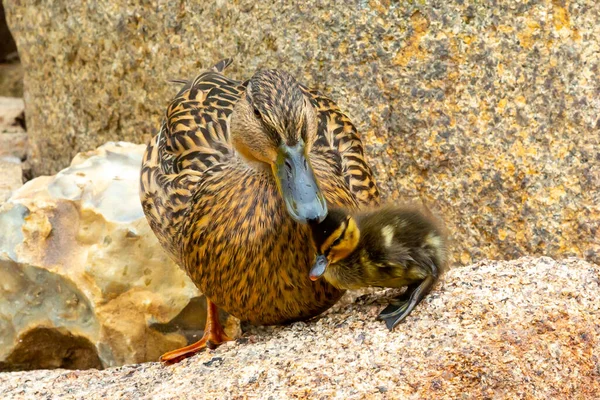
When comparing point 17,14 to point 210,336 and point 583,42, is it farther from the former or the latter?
point 583,42

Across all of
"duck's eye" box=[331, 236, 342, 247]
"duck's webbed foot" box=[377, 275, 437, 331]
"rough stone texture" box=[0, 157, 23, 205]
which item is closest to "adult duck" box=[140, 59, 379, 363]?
"duck's eye" box=[331, 236, 342, 247]

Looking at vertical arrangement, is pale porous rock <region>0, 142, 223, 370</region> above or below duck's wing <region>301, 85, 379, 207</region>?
below

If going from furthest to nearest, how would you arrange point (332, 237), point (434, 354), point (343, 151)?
point (343, 151), point (332, 237), point (434, 354)

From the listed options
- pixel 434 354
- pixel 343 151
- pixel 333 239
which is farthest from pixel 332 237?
pixel 343 151

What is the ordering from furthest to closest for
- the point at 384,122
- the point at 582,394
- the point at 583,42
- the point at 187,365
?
the point at 384,122
the point at 583,42
the point at 187,365
the point at 582,394

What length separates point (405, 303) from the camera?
3.24 metres

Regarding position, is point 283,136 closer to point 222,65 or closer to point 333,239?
point 333,239

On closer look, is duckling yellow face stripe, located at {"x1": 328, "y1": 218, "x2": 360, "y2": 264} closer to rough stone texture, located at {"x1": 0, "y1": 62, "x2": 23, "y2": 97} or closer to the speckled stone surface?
the speckled stone surface

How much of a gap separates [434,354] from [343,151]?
121cm

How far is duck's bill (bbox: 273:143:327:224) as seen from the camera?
10.1ft

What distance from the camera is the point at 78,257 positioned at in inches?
173

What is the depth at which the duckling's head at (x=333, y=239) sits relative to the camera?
3.10m

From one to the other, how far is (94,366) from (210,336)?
2.36 ft

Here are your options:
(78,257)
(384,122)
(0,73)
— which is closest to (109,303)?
(78,257)
